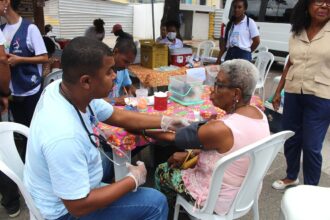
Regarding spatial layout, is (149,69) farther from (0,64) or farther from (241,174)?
(241,174)

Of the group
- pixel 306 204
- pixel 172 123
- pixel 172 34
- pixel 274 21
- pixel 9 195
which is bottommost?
pixel 9 195

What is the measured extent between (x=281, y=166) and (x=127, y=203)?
2225 millimetres

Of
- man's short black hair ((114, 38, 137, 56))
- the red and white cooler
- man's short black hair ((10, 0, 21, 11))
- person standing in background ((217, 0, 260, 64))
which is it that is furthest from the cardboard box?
man's short black hair ((10, 0, 21, 11))

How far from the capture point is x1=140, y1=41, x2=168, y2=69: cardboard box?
4.00 m

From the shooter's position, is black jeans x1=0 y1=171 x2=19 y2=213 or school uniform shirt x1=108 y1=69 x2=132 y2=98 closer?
black jeans x1=0 y1=171 x2=19 y2=213

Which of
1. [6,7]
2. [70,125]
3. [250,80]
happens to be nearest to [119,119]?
[70,125]

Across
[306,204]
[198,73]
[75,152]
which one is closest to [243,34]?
[198,73]

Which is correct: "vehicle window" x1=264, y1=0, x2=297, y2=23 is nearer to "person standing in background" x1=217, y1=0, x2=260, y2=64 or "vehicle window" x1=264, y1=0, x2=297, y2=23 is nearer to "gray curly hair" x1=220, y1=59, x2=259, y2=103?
"person standing in background" x1=217, y1=0, x2=260, y2=64

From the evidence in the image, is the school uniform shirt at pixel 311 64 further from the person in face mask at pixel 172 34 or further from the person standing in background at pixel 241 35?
the person in face mask at pixel 172 34

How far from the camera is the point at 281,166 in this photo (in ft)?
10.5

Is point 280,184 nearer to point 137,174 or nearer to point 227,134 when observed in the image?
point 227,134

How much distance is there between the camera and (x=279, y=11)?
23.8 ft

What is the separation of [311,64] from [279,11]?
5.54 m

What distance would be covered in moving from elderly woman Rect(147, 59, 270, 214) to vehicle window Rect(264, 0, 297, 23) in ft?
20.2
